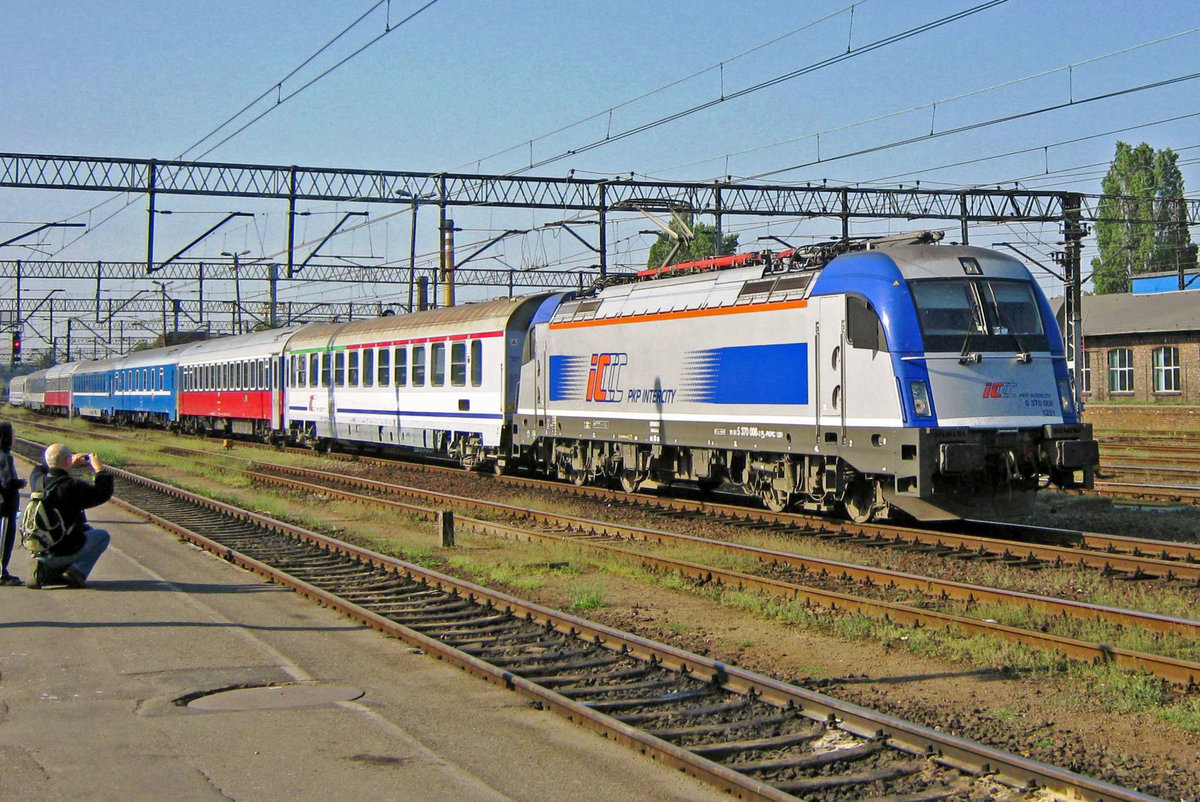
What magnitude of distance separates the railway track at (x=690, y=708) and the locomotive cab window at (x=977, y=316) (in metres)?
6.57

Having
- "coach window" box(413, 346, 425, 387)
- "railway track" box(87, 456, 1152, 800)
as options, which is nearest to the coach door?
"railway track" box(87, 456, 1152, 800)

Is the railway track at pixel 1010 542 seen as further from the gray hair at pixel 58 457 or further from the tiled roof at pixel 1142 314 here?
the tiled roof at pixel 1142 314

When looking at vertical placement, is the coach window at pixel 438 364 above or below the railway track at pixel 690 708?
above

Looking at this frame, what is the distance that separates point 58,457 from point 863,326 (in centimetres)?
926

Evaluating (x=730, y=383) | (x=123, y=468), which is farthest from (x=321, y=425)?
(x=730, y=383)

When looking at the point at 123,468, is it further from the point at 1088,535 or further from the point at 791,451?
the point at 1088,535

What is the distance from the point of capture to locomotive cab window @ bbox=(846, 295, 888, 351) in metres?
14.3

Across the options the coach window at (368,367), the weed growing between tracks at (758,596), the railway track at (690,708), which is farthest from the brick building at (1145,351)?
the railway track at (690,708)

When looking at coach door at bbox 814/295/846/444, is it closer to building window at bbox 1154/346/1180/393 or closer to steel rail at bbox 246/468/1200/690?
steel rail at bbox 246/468/1200/690

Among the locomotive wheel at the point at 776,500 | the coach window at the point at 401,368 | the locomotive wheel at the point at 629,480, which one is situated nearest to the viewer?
the locomotive wheel at the point at 776,500

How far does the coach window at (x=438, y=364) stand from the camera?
2675 centimetres

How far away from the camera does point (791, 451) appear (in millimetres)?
15977

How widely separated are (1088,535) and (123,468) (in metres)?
24.8

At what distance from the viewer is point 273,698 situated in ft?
26.2
